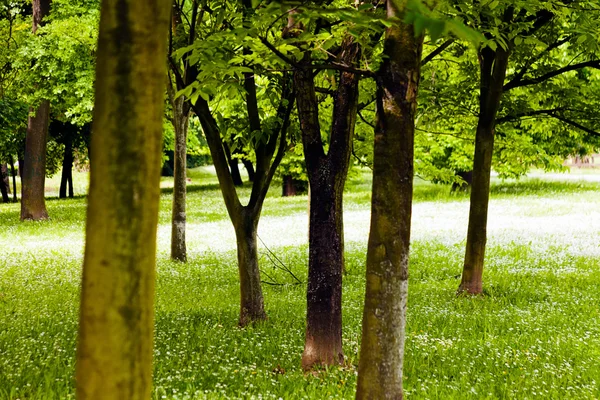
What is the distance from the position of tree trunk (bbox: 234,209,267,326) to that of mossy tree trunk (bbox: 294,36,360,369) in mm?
2089

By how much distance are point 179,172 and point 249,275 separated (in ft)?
23.5

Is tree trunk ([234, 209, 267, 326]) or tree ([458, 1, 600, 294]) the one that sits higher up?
tree ([458, 1, 600, 294])

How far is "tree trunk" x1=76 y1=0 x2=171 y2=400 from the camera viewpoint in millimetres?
2309

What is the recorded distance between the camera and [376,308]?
171 inches

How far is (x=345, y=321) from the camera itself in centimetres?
943

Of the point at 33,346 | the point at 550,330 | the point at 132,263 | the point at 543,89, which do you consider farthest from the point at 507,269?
the point at 132,263

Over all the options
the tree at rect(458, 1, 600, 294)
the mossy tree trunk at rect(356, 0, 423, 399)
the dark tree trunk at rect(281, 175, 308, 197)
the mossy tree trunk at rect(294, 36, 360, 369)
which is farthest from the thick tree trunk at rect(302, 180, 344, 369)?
the dark tree trunk at rect(281, 175, 308, 197)

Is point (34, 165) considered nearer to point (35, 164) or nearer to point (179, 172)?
point (35, 164)

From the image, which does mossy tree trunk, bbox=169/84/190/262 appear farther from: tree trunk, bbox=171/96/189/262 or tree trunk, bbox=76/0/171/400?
tree trunk, bbox=76/0/171/400

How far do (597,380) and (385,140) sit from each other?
4.30 meters

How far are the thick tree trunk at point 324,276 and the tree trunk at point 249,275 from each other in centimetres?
213

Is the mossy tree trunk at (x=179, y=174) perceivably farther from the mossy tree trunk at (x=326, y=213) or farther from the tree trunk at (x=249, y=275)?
the mossy tree trunk at (x=326, y=213)

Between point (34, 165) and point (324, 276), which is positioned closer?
point (324, 276)

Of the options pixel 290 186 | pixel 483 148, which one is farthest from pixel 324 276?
pixel 290 186
